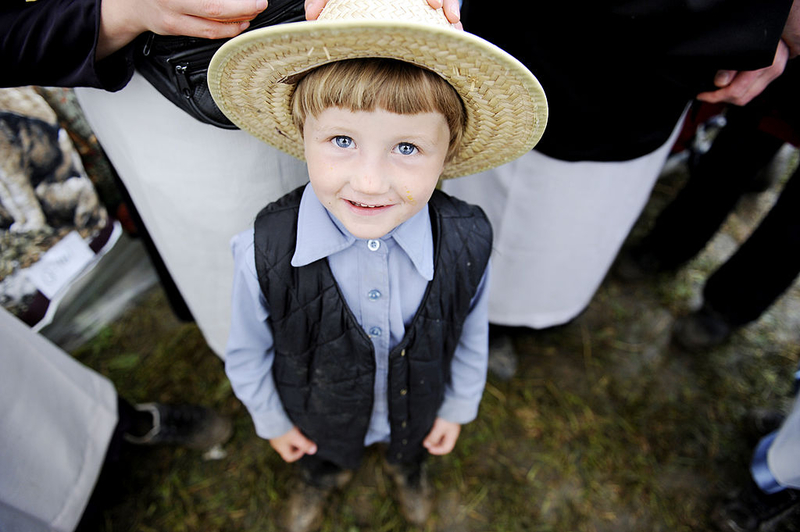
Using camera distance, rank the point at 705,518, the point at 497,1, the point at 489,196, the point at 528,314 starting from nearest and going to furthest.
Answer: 1. the point at 497,1
2. the point at 489,196
3. the point at 705,518
4. the point at 528,314

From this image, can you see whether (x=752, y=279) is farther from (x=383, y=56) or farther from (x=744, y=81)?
(x=383, y=56)

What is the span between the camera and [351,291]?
1.14m

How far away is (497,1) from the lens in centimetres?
130

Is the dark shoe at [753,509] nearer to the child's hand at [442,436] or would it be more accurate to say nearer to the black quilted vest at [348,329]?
the child's hand at [442,436]

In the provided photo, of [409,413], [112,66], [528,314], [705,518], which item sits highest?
[112,66]

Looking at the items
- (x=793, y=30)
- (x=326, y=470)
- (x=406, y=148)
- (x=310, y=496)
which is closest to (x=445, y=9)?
(x=406, y=148)

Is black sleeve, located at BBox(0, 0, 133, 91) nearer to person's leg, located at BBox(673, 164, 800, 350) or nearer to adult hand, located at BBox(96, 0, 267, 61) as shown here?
adult hand, located at BBox(96, 0, 267, 61)

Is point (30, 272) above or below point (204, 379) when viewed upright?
above

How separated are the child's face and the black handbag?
23 cm

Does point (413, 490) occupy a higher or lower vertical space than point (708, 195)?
lower

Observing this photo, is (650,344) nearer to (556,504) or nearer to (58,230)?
(556,504)

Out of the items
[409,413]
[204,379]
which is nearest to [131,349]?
[204,379]

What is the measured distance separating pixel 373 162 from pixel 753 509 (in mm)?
1996

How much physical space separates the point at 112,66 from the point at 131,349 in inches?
65.7
